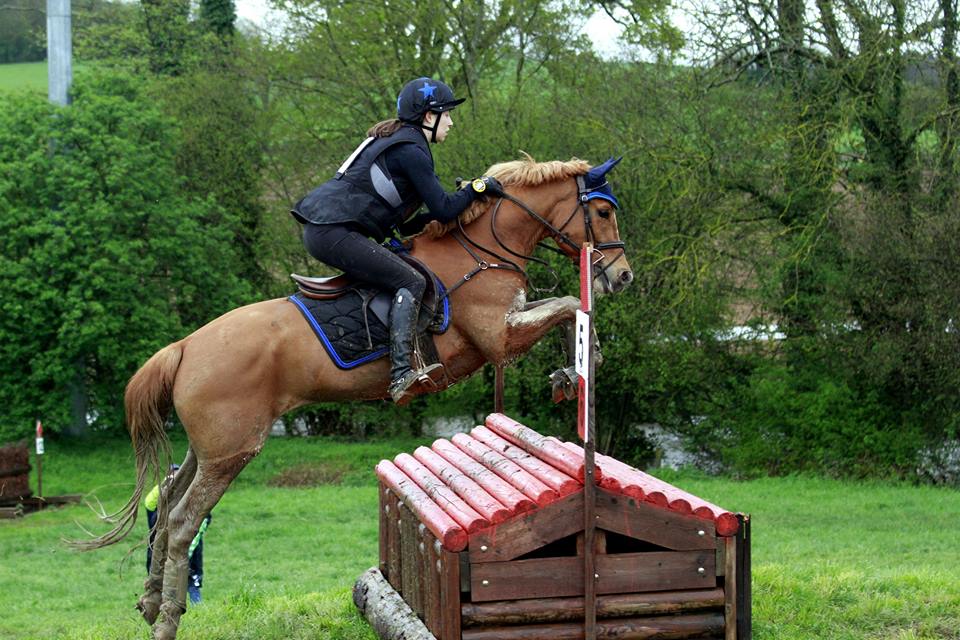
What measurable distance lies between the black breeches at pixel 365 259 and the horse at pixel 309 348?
0.25 metres

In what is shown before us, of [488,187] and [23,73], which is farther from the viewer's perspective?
[23,73]

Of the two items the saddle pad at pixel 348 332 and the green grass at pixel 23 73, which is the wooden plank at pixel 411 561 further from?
the green grass at pixel 23 73

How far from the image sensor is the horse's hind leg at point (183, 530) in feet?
19.7

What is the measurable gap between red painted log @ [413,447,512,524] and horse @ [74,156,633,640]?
1.90 feet

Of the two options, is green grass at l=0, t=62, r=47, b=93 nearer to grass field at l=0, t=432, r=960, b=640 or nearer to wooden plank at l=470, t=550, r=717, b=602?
grass field at l=0, t=432, r=960, b=640

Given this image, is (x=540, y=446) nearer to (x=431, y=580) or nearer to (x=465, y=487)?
(x=465, y=487)

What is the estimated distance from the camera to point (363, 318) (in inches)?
232

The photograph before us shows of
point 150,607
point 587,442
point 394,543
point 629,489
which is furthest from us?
point 394,543

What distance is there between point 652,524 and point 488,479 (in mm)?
989

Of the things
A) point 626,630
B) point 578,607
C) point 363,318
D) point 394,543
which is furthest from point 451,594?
point 394,543

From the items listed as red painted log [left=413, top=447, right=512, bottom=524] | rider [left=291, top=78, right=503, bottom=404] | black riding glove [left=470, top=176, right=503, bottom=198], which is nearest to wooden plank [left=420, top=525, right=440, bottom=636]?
red painted log [left=413, top=447, right=512, bottom=524]

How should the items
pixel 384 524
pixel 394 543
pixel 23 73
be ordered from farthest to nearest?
1. pixel 23 73
2. pixel 384 524
3. pixel 394 543

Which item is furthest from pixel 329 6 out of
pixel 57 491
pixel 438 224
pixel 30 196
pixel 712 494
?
pixel 438 224

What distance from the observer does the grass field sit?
6.77 m
